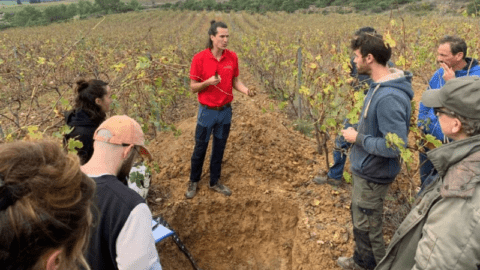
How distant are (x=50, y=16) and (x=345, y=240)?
134ft

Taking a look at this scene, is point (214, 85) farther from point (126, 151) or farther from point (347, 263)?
point (347, 263)

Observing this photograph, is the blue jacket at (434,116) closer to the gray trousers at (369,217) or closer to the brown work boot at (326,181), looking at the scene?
the gray trousers at (369,217)

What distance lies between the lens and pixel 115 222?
134 cm

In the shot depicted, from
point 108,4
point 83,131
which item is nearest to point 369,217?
point 83,131

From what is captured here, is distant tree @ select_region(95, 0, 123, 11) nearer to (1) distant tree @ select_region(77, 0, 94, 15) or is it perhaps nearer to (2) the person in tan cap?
(1) distant tree @ select_region(77, 0, 94, 15)

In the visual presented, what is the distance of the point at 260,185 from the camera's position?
3918mm

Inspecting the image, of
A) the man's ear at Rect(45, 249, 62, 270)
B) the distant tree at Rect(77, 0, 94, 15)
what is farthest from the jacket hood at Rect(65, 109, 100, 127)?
the distant tree at Rect(77, 0, 94, 15)

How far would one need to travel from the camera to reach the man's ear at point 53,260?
875mm

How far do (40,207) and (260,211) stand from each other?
3045 millimetres

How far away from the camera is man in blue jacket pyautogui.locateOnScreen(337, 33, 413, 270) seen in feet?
6.57

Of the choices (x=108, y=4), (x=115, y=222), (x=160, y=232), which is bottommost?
(x=160, y=232)

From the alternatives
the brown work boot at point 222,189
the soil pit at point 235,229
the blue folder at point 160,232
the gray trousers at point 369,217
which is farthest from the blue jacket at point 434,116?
the blue folder at point 160,232

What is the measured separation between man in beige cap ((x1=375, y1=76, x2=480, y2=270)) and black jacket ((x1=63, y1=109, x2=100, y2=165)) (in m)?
2.24

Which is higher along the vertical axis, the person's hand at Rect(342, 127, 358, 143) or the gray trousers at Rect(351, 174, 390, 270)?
the person's hand at Rect(342, 127, 358, 143)
